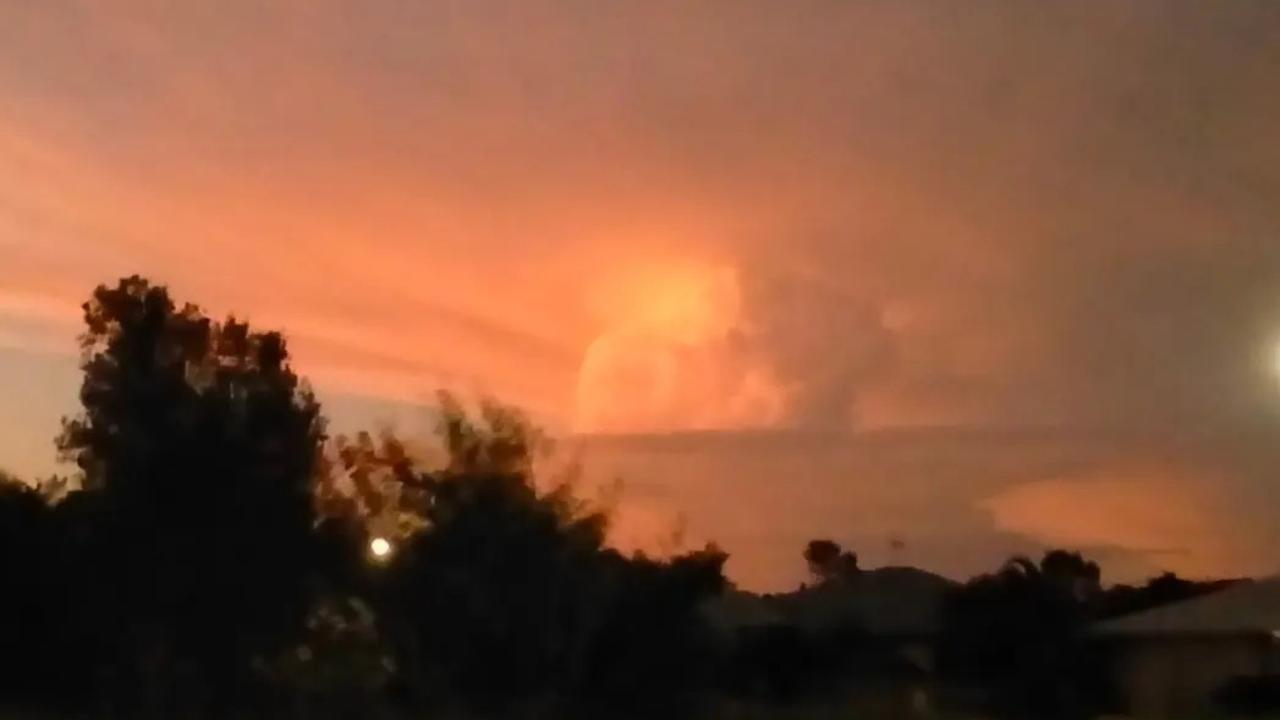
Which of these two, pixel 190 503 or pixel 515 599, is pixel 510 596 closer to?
pixel 515 599

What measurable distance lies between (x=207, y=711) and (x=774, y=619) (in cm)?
2448

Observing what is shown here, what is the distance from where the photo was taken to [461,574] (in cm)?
3503

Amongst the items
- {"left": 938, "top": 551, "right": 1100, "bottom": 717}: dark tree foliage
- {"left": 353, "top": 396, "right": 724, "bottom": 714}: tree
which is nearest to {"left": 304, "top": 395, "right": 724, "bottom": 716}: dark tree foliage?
{"left": 353, "top": 396, "right": 724, "bottom": 714}: tree

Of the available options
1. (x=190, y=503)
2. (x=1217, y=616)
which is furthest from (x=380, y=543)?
(x=1217, y=616)

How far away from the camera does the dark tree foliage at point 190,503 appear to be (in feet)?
127

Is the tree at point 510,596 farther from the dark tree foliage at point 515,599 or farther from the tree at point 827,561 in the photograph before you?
the tree at point 827,561

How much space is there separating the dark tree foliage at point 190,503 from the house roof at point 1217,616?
80.4 ft

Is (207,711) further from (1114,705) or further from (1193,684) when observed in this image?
(1193,684)

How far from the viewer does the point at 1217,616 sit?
54969 mm

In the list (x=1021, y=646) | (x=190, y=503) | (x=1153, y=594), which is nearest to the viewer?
(x=190, y=503)

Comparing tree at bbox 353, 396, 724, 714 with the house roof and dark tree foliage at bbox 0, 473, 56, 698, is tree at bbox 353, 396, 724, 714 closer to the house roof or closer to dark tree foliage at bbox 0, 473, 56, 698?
dark tree foliage at bbox 0, 473, 56, 698

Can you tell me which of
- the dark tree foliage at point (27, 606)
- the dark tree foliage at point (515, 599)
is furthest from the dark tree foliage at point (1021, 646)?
the dark tree foliage at point (27, 606)

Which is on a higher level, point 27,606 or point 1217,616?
point 1217,616

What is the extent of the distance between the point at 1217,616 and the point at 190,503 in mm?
28376
